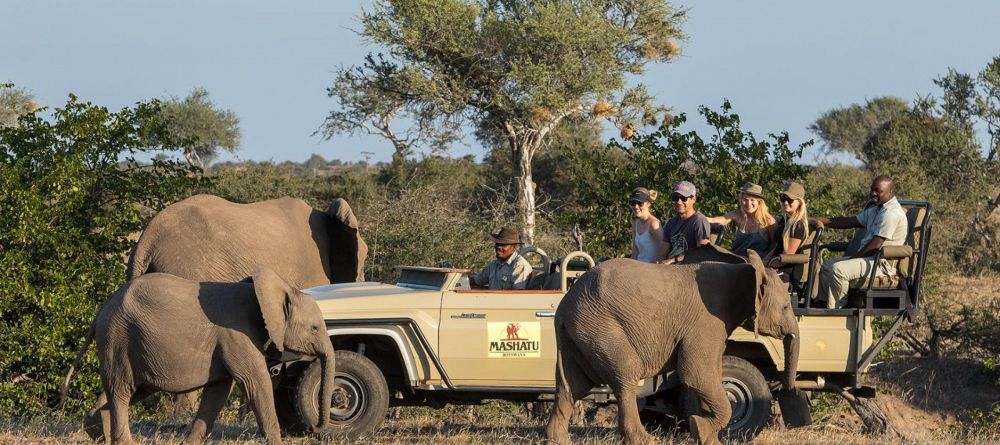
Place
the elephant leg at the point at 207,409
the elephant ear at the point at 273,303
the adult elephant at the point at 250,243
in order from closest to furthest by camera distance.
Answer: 1. the elephant ear at the point at 273,303
2. the elephant leg at the point at 207,409
3. the adult elephant at the point at 250,243

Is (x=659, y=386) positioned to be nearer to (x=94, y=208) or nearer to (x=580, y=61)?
(x=94, y=208)

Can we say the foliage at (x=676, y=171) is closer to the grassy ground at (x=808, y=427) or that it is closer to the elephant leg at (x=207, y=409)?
the grassy ground at (x=808, y=427)

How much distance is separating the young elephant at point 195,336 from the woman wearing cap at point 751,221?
3.69m

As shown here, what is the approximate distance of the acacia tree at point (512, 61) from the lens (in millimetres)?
29172

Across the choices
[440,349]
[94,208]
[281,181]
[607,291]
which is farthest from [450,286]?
[281,181]

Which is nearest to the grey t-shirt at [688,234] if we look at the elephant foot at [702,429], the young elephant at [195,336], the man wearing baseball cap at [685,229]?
the man wearing baseball cap at [685,229]

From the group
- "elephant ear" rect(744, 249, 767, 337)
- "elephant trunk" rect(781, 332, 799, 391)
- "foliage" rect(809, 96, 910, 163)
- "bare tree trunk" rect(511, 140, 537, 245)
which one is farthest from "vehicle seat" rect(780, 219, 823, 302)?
"foliage" rect(809, 96, 910, 163)

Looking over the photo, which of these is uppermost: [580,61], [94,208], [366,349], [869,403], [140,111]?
[580,61]

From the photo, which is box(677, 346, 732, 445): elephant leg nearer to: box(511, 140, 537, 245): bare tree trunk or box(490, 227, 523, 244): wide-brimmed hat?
box(490, 227, 523, 244): wide-brimmed hat

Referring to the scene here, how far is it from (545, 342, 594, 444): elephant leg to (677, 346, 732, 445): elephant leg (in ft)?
2.29

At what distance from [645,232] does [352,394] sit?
2621 mm

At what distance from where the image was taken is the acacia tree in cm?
2917

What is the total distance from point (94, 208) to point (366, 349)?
247 inches

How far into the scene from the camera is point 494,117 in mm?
30938
